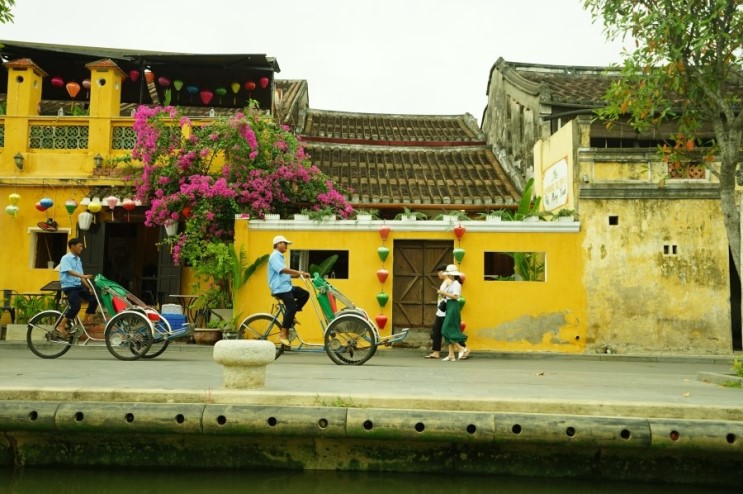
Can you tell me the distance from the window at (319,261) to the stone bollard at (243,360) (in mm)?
8533

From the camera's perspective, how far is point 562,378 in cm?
857

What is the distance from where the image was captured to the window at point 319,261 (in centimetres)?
1464

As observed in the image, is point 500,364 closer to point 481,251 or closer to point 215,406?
point 481,251

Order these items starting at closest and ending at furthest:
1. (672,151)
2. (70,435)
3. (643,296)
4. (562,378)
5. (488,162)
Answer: (70,435)
(562,378)
(672,151)
(643,296)
(488,162)

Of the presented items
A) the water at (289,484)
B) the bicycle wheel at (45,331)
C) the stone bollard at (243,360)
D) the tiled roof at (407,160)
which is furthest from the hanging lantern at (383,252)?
the water at (289,484)

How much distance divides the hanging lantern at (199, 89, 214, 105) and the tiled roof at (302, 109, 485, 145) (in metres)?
2.97

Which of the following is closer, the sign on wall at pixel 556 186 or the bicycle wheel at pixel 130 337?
the bicycle wheel at pixel 130 337

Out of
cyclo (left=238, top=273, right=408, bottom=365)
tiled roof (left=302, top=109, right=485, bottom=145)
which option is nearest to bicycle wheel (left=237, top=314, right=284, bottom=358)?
cyclo (left=238, top=273, right=408, bottom=365)

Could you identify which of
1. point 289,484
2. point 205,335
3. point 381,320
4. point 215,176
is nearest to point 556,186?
point 381,320

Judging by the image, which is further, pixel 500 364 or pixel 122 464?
pixel 500 364

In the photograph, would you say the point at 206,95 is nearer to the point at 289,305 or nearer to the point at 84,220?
the point at 84,220

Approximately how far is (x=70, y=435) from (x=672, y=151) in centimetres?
859

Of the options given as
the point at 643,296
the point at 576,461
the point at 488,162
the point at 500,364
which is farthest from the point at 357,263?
the point at 576,461

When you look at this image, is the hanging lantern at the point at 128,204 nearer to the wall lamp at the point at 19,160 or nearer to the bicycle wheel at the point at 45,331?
the wall lamp at the point at 19,160
